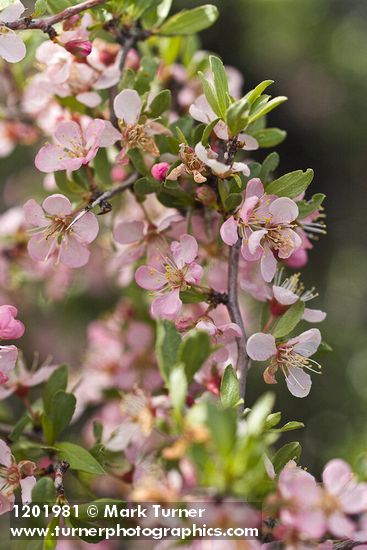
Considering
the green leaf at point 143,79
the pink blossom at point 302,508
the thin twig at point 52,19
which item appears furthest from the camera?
the green leaf at point 143,79

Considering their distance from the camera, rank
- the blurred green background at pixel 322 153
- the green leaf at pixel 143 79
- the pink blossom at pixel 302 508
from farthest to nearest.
→ the blurred green background at pixel 322 153 < the green leaf at pixel 143 79 < the pink blossom at pixel 302 508

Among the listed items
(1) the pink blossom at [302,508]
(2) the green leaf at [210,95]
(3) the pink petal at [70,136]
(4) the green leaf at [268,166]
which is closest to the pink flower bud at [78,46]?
(3) the pink petal at [70,136]

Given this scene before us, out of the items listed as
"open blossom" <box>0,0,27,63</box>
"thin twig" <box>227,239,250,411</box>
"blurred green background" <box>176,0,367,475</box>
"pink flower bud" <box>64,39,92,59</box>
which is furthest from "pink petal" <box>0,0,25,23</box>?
"blurred green background" <box>176,0,367,475</box>

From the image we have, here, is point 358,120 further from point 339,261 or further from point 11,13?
point 11,13

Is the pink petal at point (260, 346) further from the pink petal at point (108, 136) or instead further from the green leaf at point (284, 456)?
the pink petal at point (108, 136)

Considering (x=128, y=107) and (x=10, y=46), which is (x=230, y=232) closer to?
(x=128, y=107)

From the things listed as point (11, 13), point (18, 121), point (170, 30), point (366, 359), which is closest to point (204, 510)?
point (11, 13)

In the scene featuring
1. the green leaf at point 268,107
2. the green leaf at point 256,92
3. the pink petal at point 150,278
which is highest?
the green leaf at point 256,92
